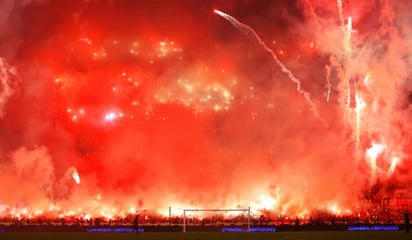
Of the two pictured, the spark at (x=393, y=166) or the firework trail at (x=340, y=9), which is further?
the spark at (x=393, y=166)

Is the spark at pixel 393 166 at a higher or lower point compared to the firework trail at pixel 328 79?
lower

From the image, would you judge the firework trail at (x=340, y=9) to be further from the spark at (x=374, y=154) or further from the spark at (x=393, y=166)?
the spark at (x=393, y=166)

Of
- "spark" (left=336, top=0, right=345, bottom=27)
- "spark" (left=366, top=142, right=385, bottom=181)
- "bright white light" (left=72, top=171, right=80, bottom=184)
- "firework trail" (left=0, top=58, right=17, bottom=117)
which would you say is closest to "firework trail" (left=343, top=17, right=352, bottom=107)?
"spark" (left=336, top=0, right=345, bottom=27)

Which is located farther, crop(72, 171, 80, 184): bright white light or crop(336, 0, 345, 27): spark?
crop(72, 171, 80, 184): bright white light

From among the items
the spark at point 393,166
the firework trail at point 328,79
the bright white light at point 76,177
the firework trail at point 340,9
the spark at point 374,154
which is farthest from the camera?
the bright white light at point 76,177

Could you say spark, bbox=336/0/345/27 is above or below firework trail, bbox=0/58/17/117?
above

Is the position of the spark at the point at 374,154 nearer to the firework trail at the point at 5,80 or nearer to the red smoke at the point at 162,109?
the red smoke at the point at 162,109

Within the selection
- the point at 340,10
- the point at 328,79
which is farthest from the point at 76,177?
the point at 340,10

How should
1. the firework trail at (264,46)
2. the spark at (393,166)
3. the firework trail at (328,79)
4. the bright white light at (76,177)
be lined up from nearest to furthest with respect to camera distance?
the spark at (393,166) → the firework trail at (328,79) → the firework trail at (264,46) → the bright white light at (76,177)

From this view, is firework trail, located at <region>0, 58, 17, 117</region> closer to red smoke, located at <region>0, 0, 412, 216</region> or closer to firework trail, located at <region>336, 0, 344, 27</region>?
red smoke, located at <region>0, 0, 412, 216</region>

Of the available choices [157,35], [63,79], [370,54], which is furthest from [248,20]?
[63,79]

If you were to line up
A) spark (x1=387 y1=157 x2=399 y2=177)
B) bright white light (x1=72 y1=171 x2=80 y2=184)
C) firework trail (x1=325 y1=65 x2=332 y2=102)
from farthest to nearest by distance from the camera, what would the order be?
1. bright white light (x1=72 y1=171 x2=80 y2=184)
2. firework trail (x1=325 y1=65 x2=332 y2=102)
3. spark (x1=387 y1=157 x2=399 y2=177)

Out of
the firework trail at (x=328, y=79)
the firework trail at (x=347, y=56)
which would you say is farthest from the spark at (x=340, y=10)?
the firework trail at (x=328, y=79)

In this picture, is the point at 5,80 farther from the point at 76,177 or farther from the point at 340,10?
the point at 340,10
